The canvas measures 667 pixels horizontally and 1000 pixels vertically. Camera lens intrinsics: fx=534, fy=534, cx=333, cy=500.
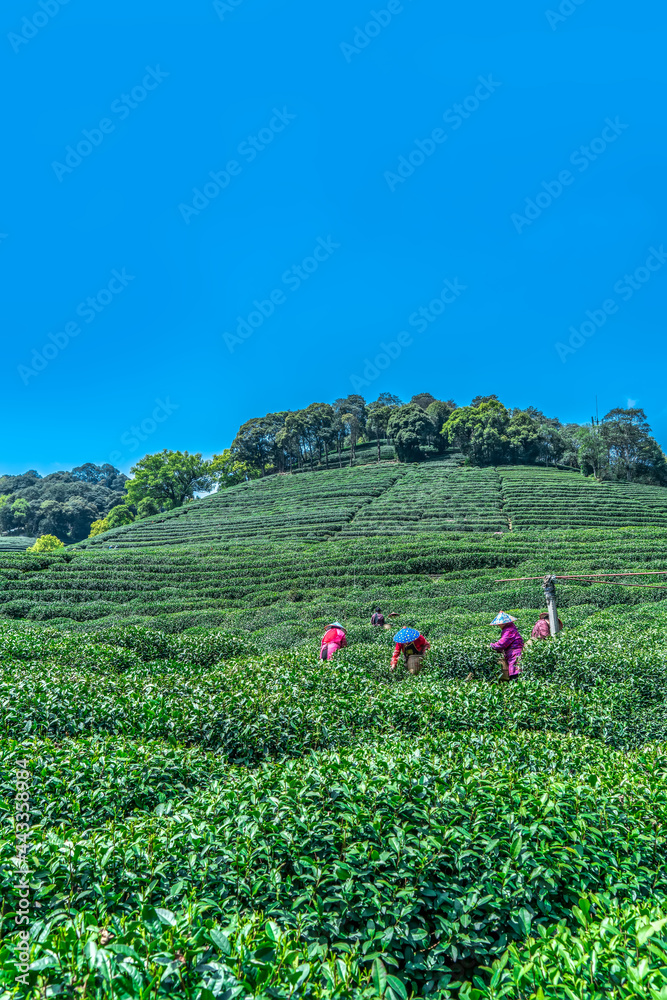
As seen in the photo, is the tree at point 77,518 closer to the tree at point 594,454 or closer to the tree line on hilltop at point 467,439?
the tree line on hilltop at point 467,439

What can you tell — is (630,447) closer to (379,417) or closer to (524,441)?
(524,441)

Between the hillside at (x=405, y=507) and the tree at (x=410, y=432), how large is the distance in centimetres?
660

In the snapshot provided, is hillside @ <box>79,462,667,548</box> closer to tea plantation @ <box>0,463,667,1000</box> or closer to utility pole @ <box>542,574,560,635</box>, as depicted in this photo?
utility pole @ <box>542,574,560,635</box>

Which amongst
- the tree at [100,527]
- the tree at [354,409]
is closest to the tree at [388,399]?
the tree at [354,409]

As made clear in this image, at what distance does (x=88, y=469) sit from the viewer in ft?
408

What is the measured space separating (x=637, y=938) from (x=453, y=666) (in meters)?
7.35

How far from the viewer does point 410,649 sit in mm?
9305

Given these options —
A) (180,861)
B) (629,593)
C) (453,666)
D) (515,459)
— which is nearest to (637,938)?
(180,861)

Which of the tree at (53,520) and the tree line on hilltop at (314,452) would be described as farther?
the tree at (53,520)

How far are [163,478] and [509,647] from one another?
234 ft

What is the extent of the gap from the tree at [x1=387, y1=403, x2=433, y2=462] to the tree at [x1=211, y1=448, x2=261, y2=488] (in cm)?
2387

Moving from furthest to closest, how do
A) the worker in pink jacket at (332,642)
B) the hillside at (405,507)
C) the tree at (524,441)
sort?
the tree at (524,441)
the hillside at (405,507)
the worker in pink jacket at (332,642)

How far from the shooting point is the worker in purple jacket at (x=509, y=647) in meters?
9.01

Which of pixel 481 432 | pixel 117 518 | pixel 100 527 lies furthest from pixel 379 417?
pixel 100 527
